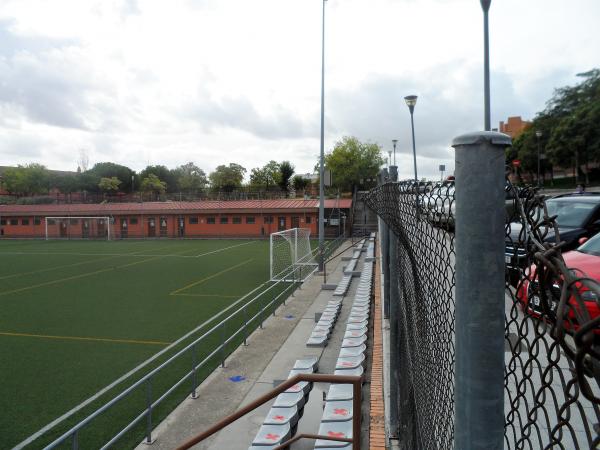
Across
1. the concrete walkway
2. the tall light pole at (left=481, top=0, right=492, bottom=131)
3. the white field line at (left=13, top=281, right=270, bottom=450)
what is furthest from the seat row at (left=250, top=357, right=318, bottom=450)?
the tall light pole at (left=481, top=0, right=492, bottom=131)

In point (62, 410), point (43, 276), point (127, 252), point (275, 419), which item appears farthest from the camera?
point (127, 252)

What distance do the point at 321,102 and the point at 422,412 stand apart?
24.5 metres

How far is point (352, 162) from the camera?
259ft

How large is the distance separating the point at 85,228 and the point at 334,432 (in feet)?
175

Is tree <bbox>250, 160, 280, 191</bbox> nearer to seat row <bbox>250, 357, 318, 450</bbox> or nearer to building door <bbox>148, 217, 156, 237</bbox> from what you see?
building door <bbox>148, 217, 156, 237</bbox>

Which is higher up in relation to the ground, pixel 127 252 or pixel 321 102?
pixel 321 102

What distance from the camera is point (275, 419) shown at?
7340mm

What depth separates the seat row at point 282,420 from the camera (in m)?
6.68

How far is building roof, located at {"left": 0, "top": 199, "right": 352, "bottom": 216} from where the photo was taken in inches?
1919

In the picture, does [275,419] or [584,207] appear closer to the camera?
[275,419]

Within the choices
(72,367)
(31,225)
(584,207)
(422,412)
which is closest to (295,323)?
(72,367)

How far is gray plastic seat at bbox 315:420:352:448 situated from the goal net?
167 feet

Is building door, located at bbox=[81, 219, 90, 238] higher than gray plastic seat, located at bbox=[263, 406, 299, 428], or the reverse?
building door, located at bbox=[81, 219, 90, 238]

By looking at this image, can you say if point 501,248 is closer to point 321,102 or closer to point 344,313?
point 344,313
